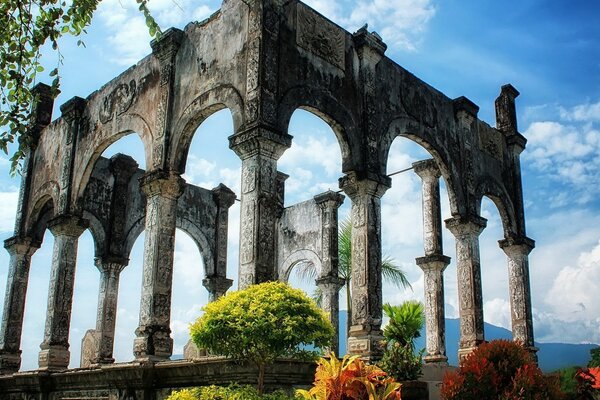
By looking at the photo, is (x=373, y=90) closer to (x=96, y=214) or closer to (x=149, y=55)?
(x=149, y=55)

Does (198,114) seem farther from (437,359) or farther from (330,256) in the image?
(330,256)

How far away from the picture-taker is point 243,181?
9953 millimetres

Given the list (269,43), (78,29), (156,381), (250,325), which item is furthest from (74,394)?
(78,29)

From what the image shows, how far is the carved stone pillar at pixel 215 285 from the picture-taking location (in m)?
19.1

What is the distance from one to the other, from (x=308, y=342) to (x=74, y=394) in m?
6.73

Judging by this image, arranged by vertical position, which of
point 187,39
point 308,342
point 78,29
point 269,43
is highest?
point 187,39

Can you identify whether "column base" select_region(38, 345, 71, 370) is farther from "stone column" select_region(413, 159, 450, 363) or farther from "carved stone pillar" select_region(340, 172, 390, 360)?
"stone column" select_region(413, 159, 450, 363)

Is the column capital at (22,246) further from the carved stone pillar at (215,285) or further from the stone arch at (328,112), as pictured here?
the stone arch at (328,112)

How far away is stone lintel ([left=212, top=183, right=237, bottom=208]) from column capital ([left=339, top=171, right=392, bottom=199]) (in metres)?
8.84

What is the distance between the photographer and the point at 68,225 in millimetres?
14578

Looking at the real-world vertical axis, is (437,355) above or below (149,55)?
below

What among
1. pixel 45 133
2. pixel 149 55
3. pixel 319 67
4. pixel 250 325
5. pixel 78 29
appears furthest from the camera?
pixel 45 133

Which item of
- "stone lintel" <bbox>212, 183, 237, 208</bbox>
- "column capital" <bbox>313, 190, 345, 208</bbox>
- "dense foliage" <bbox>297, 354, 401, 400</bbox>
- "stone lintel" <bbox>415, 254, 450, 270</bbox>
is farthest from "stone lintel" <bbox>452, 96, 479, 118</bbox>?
"dense foliage" <bbox>297, 354, 401, 400</bbox>

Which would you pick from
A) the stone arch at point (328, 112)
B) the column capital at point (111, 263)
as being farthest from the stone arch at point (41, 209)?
the stone arch at point (328, 112)
